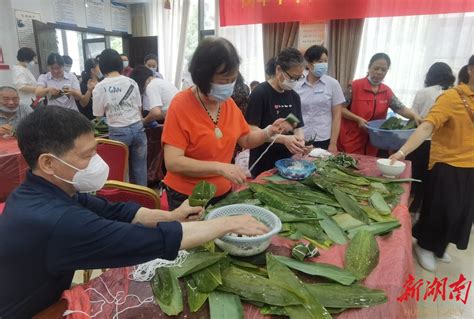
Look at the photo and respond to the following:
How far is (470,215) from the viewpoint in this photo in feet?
7.50

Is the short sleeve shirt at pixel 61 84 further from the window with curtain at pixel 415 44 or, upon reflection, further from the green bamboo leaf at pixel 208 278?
the window with curtain at pixel 415 44

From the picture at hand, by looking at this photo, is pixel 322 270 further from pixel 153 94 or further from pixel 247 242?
pixel 153 94

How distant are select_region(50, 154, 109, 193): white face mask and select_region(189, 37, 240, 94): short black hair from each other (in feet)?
2.04

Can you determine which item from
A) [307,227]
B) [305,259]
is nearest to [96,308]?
[305,259]

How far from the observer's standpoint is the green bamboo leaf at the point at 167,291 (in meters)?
0.86

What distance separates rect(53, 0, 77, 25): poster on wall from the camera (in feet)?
17.5

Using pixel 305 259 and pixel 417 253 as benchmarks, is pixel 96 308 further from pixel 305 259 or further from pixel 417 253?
pixel 417 253

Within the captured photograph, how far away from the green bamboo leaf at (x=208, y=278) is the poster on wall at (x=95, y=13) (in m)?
6.24

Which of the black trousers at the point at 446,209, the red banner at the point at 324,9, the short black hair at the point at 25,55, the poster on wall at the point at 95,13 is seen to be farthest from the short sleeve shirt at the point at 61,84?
the black trousers at the point at 446,209

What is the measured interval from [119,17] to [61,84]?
280cm

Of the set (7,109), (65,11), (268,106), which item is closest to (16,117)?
(7,109)

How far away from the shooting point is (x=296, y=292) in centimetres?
88

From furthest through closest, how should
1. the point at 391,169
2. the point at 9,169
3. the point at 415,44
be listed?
the point at 415,44 < the point at 9,169 < the point at 391,169

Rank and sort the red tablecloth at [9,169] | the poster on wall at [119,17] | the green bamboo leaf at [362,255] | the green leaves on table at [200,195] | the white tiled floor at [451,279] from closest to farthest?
the green bamboo leaf at [362,255] → the green leaves on table at [200,195] → the white tiled floor at [451,279] → the red tablecloth at [9,169] → the poster on wall at [119,17]
